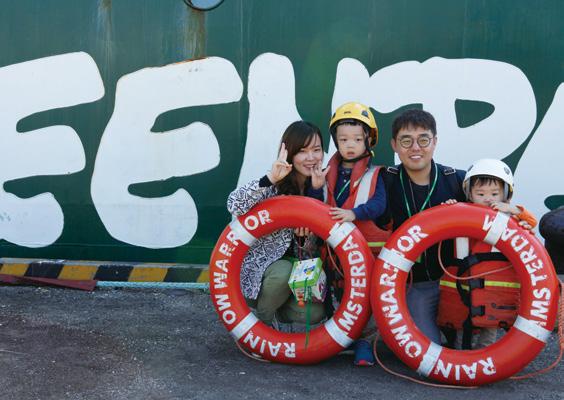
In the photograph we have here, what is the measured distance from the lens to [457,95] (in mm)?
4559

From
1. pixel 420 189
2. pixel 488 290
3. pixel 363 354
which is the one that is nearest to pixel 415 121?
pixel 420 189

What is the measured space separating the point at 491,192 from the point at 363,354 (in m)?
0.98

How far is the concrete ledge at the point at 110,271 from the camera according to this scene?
4.64 metres

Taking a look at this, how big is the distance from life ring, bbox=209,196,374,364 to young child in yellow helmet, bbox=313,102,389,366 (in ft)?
0.35

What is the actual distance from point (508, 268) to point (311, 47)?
93.8 inches

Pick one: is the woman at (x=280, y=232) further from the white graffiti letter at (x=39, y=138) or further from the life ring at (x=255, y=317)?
the white graffiti letter at (x=39, y=138)

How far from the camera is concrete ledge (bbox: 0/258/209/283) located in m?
4.64

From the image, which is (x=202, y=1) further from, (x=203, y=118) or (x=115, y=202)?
(x=115, y=202)

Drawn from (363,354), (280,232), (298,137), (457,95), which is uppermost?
(457,95)

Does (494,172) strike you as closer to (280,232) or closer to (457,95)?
(280,232)

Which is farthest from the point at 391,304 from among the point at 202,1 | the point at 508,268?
the point at 202,1

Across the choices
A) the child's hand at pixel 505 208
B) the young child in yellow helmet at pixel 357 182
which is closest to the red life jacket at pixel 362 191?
the young child in yellow helmet at pixel 357 182

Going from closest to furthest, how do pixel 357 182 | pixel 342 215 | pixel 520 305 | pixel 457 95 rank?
pixel 520 305
pixel 342 215
pixel 357 182
pixel 457 95

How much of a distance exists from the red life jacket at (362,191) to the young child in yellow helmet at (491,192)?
377mm
